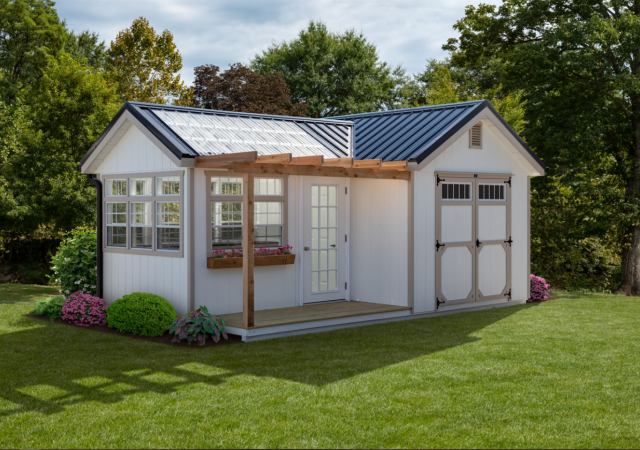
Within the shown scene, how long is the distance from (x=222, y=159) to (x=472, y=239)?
5.15 m

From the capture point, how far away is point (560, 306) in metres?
12.9

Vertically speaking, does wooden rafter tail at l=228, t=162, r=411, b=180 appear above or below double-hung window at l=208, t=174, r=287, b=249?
above

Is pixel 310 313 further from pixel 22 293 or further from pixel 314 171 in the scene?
pixel 22 293

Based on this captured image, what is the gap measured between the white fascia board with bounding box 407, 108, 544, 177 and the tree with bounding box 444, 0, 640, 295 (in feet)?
10.0

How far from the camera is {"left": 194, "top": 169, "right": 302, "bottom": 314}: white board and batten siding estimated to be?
9.73m

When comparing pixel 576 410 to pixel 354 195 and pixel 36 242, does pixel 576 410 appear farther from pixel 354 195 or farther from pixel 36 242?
pixel 36 242

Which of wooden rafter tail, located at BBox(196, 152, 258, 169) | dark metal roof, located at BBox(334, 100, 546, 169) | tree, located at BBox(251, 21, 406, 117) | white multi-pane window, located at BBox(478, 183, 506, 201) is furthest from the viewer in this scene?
tree, located at BBox(251, 21, 406, 117)

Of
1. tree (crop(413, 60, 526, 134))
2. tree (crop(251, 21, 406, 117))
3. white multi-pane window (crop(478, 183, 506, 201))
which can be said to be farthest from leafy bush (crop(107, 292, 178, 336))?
tree (crop(251, 21, 406, 117))

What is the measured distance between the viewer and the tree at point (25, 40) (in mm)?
26062

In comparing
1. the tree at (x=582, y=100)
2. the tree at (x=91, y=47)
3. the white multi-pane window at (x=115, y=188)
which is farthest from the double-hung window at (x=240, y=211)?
the tree at (x=91, y=47)

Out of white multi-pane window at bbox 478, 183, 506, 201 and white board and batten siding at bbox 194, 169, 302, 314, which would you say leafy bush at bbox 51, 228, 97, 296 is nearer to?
white board and batten siding at bbox 194, 169, 302, 314

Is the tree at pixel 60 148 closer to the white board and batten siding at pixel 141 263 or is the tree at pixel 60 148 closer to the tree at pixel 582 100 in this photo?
the white board and batten siding at pixel 141 263

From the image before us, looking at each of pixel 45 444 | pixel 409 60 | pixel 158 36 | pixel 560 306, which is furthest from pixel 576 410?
pixel 409 60

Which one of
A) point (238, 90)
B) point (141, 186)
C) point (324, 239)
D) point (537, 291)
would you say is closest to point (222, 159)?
point (141, 186)
